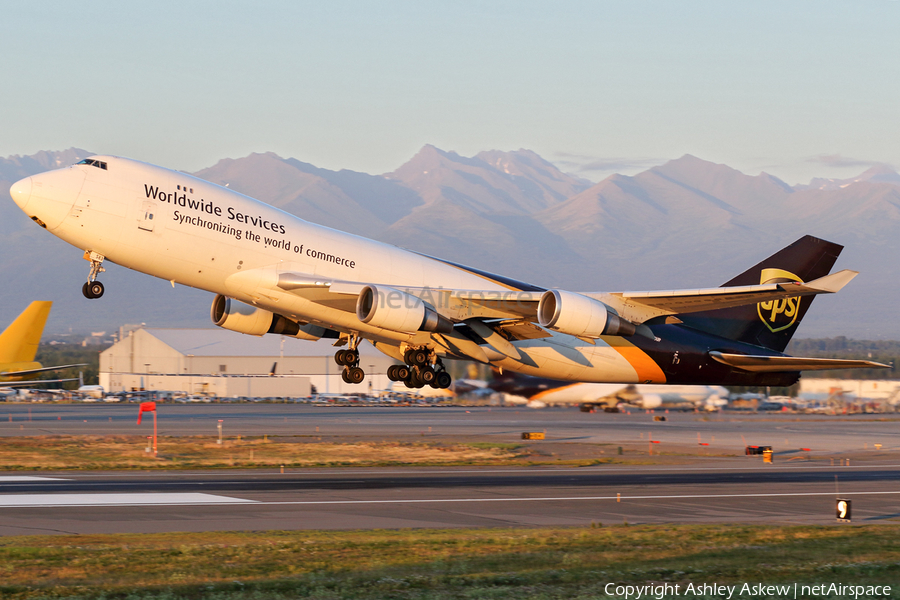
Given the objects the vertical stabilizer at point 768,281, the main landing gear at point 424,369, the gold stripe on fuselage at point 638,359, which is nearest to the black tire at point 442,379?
the main landing gear at point 424,369

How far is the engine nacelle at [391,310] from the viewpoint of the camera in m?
29.4

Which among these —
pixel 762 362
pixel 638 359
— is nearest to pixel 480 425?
pixel 638 359

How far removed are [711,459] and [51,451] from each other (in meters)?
37.9

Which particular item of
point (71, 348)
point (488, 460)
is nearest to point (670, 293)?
point (488, 460)

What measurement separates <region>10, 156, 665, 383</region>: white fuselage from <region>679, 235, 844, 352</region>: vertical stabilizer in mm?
11430

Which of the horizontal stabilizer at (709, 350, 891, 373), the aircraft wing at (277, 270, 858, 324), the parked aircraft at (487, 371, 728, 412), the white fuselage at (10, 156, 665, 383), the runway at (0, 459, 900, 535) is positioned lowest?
the runway at (0, 459, 900, 535)

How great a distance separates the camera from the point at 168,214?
28.2 metres

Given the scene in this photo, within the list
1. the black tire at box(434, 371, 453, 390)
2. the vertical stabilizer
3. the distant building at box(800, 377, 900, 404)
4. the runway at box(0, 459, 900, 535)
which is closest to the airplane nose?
the runway at box(0, 459, 900, 535)

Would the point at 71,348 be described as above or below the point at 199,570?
above

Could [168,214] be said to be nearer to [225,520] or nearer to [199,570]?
[225,520]

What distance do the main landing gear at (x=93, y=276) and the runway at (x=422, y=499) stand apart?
692 cm

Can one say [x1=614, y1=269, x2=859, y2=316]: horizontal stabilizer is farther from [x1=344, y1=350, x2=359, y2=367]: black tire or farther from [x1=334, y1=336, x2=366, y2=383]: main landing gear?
[x1=344, y1=350, x2=359, y2=367]: black tire

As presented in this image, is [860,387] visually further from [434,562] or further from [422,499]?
[434,562]

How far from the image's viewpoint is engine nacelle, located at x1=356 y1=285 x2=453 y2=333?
29422mm
